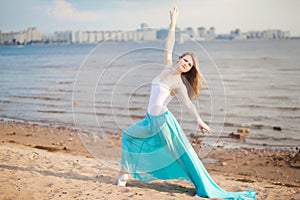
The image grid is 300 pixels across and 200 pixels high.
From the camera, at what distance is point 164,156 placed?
5621 mm

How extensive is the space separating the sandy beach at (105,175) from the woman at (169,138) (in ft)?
0.94

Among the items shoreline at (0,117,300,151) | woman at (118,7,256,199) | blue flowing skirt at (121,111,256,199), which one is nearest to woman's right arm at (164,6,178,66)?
woman at (118,7,256,199)

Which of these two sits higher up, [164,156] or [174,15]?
[174,15]

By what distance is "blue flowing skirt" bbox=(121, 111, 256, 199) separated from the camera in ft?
18.0

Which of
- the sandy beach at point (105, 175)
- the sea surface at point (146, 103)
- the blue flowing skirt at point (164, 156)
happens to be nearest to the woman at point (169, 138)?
the blue flowing skirt at point (164, 156)

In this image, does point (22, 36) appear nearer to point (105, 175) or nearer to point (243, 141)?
point (243, 141)

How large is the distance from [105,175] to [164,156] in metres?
1.47

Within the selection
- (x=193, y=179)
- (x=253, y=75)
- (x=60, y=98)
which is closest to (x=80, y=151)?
(x=193, y=179)

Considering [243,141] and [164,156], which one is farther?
[243,141]

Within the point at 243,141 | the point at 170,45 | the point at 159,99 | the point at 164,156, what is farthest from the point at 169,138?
the point at 243,141

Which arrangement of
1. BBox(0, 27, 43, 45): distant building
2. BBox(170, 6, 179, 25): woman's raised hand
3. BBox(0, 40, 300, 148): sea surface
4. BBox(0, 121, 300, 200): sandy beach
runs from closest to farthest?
BBox(0, 121, 300, 200): sandy beach, BBox(170, 6, 179, 25): woman's raised hand, BBox(0, 40, 300, 148): sea surface, BBox(0, 27, 43, 45): distant building

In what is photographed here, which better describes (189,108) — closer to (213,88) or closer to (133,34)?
(133,34)

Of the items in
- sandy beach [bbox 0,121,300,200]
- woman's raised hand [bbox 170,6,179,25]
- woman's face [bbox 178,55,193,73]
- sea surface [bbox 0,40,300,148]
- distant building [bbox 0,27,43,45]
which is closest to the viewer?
woman's face [bbox 178,55,193,73]

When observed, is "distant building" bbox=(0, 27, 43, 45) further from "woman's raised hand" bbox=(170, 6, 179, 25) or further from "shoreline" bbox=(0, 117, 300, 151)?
"woman's raised hand" bbox=(170, 6, 179, 25)
